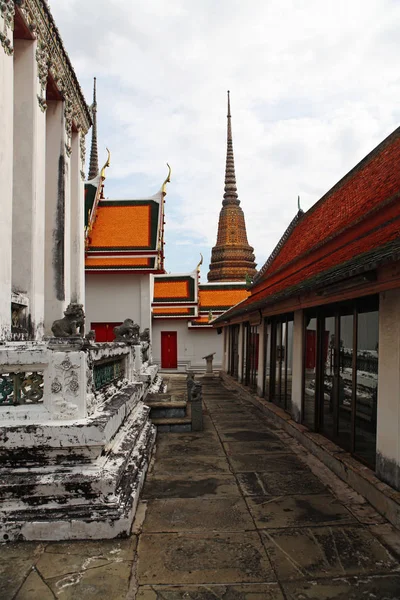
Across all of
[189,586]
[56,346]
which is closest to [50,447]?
[56,346]

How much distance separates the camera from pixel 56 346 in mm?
4578

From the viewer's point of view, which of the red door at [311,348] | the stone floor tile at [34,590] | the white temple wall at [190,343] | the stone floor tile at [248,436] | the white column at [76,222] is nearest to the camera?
the stone floor tile at [34,590]

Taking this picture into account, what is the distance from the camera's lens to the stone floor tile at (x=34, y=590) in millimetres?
3246

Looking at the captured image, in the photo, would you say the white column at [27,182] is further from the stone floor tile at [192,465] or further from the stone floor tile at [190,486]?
the stone floor tile at [190,486]

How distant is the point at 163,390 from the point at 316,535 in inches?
423

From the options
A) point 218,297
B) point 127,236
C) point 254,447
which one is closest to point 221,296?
point 218,297

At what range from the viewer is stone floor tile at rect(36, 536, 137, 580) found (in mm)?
3636

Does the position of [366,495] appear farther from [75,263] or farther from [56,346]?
[75,263]

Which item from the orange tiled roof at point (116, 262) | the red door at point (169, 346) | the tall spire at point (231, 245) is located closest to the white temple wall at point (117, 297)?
the orange tiled roof at point (116, 262)

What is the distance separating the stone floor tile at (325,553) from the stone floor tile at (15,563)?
6.07ft

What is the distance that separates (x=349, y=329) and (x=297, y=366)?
255 cm

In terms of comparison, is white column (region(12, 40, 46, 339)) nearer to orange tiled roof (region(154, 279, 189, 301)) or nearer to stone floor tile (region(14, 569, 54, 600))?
stone floor tile (region(14, 569, 54, 600))

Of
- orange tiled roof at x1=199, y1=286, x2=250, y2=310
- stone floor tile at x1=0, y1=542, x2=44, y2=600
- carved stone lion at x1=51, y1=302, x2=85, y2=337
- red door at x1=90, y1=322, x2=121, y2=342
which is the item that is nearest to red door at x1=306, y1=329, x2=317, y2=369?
carved stone lion at x1=51, y1=302, x2=85, y2=337

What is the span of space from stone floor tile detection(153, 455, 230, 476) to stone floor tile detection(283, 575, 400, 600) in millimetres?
2929
